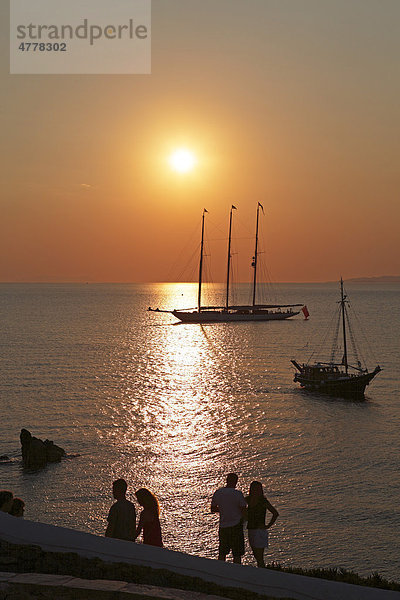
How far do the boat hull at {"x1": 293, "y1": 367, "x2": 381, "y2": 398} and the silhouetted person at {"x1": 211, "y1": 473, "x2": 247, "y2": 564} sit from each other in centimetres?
3980

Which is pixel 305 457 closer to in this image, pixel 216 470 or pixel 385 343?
pixel 216 470

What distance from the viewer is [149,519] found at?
10516mm

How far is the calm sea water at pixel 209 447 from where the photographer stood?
21.5 m

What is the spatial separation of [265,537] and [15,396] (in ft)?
131

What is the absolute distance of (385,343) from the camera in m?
96.0

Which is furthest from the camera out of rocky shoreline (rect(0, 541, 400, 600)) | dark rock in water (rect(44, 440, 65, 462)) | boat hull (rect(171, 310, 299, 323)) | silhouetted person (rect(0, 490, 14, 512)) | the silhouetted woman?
boat hull (rect(171, 310, 299, 323))

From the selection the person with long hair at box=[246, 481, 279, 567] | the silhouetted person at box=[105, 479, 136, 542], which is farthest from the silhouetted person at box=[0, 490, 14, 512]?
the person with long hair at box=[246, 481, 279, 567]

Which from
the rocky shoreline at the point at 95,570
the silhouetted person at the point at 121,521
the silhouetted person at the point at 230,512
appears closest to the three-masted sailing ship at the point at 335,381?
the silhouetted person at the point at 230,512

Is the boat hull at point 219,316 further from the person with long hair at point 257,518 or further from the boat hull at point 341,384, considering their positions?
the person with long hair at point 257,518

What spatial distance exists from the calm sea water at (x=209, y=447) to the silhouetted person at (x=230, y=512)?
8909mm

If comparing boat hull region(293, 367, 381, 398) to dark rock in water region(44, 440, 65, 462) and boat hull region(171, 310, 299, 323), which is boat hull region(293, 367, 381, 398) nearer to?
dark rock in water region(44, 440, 65, 462)

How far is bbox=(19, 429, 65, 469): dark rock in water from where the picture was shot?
94.9 feet

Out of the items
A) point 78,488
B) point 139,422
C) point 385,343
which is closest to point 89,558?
point 78,488

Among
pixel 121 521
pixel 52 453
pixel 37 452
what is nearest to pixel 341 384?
pixel 52 453
